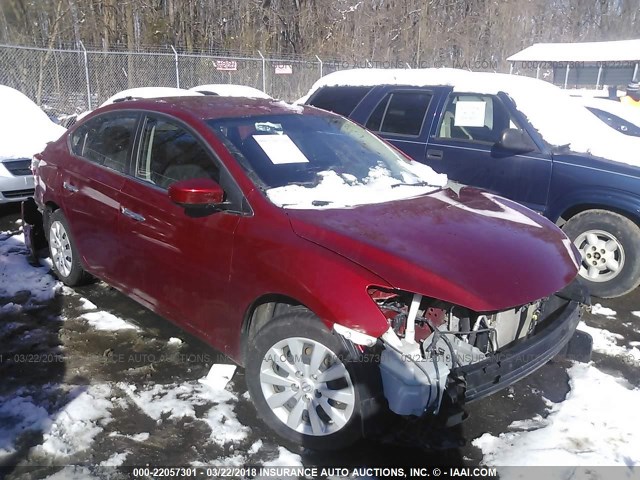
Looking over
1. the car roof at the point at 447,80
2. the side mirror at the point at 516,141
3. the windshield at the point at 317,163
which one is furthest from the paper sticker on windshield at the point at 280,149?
the car roof at the point at 447,80

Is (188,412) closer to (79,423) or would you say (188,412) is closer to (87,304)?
(79,423)

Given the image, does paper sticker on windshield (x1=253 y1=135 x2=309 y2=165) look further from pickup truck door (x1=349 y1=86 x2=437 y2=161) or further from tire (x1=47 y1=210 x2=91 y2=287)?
pickup truck door (x1=349 y1=86 x2=437 y2=161)

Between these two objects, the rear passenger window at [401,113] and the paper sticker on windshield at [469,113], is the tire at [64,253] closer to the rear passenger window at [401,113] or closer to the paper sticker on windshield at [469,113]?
the rear passenger window at [401,113]

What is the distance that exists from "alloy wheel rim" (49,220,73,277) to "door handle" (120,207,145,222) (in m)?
1.17

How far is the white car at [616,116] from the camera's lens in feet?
25.1

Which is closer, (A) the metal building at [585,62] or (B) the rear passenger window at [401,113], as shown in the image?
(B) the rear passenger window at [401,113]

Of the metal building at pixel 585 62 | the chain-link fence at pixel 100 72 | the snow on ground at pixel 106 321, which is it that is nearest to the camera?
the snow on ground at pixel 106 321

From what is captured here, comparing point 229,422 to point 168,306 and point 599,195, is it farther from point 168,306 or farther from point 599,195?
point 599,195

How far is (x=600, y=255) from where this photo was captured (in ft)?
15.5

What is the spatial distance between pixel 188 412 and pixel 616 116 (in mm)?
7787

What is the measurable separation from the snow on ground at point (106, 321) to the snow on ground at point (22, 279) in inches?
23.4

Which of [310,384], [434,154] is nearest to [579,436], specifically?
[310,384]

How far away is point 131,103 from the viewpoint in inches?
155

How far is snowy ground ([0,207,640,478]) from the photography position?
2686mm
